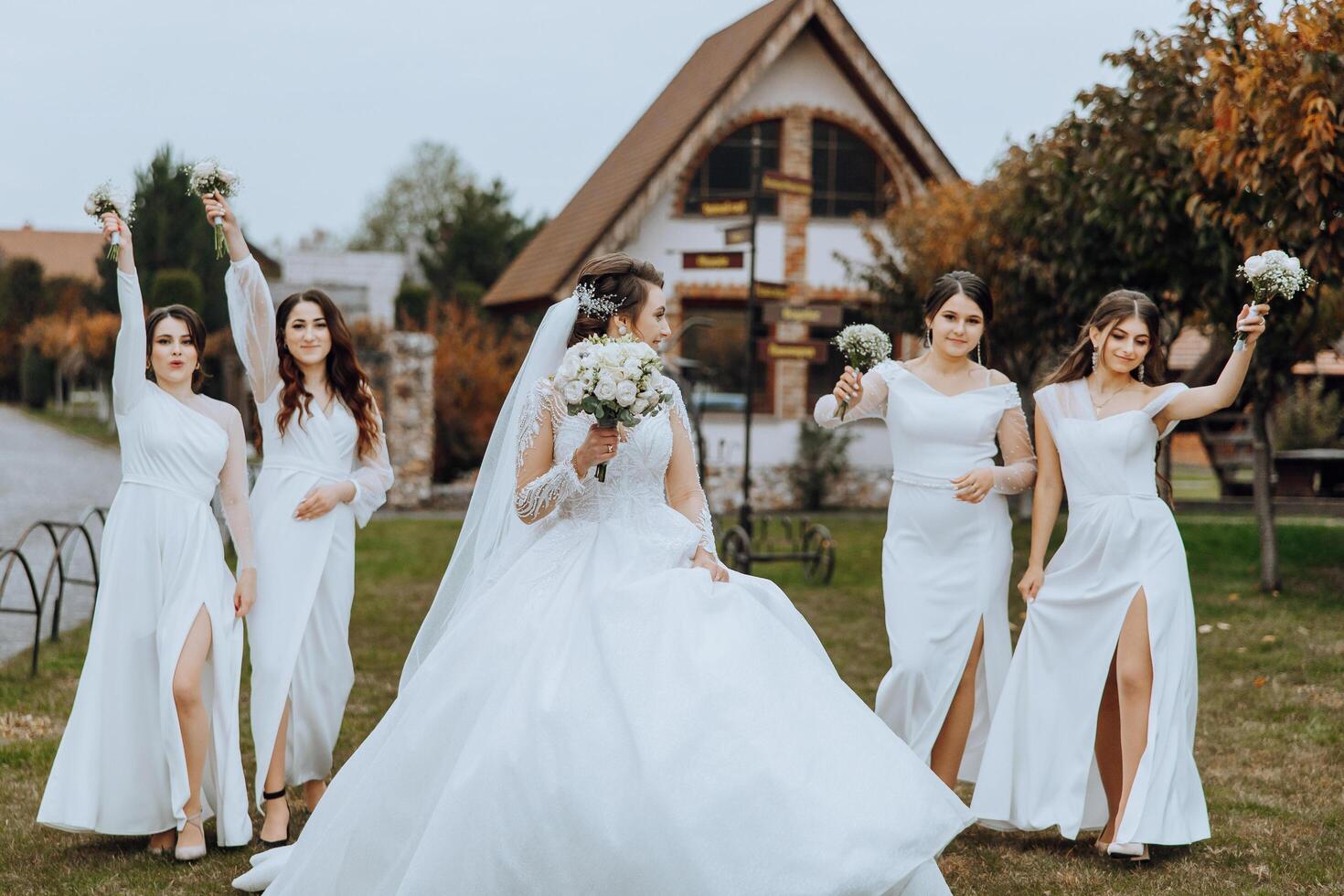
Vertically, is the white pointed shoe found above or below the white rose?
below

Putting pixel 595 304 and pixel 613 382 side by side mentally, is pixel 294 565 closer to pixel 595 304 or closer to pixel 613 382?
pixel 595 304

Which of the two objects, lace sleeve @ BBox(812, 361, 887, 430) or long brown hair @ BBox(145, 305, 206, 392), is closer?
long brown hair @ BBox(145, 305, 206, 392)

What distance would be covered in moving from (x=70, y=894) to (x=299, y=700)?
1.12 meters

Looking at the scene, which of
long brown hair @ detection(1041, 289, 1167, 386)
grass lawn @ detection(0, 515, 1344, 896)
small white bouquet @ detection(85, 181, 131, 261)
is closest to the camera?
grass lawn @ detection(0, 515, 1344, 896)

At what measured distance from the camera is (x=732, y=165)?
22.4 m

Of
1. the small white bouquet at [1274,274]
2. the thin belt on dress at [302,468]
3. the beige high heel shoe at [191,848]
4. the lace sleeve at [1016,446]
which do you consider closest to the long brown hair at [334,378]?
the thin belt on dress at [302,468]

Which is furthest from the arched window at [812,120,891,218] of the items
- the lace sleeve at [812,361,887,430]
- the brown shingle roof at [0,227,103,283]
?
the brown shingle roof at [0,227,103,283]

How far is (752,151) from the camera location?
22.5 metres

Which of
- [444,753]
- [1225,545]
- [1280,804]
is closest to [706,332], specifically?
[1225,545]

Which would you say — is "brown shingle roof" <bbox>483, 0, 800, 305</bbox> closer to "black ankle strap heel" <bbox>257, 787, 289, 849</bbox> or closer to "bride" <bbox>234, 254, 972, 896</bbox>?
"black ankle strap heel" <bbox>257, 787, 289, 849</bbox>

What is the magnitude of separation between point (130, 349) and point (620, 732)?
2562 mm

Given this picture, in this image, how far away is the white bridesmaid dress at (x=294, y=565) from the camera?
553 cm

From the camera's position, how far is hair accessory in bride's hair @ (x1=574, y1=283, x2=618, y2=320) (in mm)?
4699

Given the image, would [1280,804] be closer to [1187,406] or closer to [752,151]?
[1187,406]
